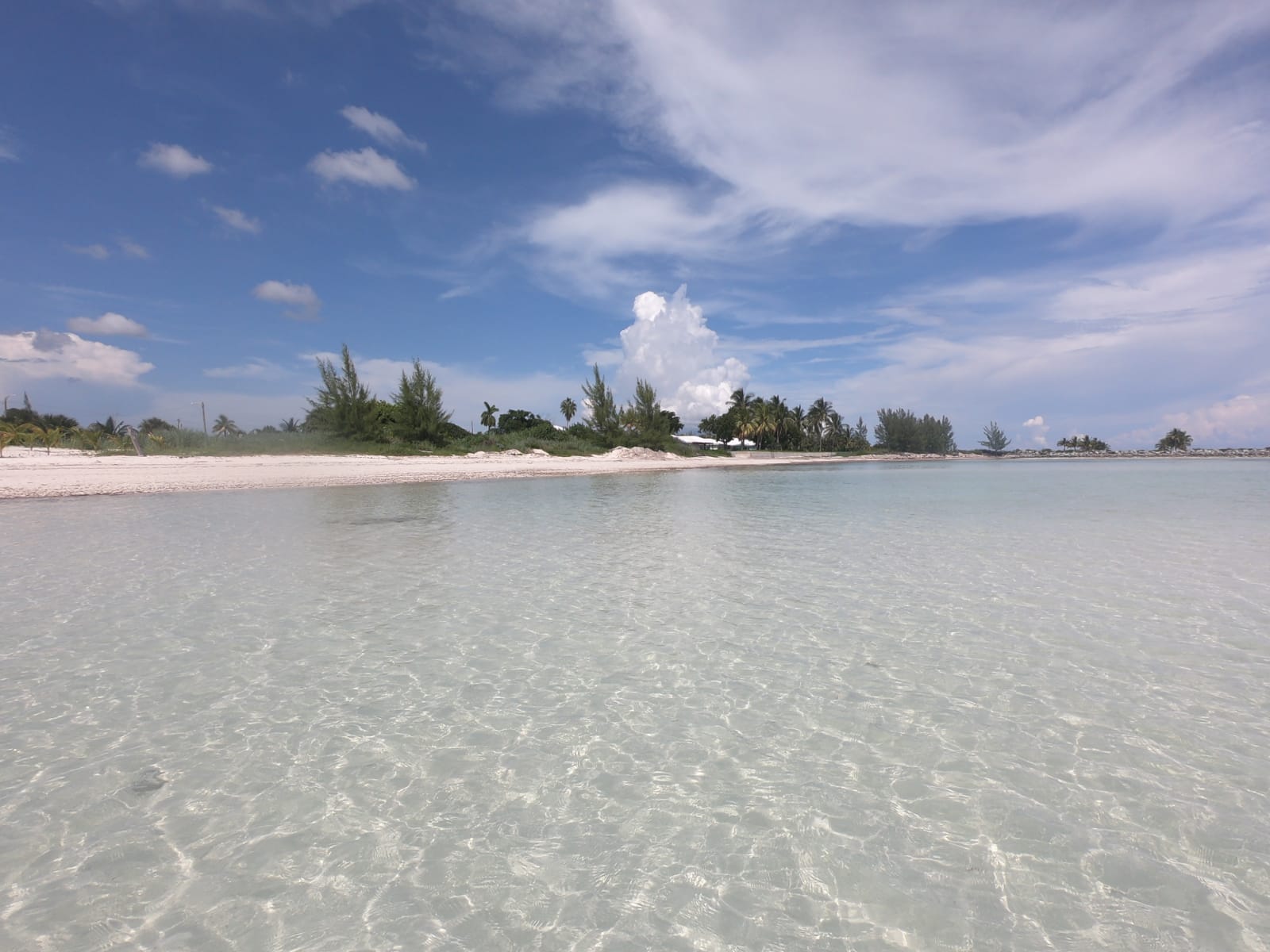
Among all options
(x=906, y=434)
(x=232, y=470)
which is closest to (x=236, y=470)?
(x=232, y=470)

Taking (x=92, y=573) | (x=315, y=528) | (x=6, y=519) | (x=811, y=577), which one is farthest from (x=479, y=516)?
(x=6, y=519)

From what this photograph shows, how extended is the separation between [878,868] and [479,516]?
15.9 meters

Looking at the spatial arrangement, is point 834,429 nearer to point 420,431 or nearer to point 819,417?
point 819,417

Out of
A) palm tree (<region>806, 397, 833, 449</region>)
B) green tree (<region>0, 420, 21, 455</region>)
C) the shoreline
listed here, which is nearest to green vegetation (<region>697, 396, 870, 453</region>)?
palm tree (<region>806, 397, 833, 449</region>)

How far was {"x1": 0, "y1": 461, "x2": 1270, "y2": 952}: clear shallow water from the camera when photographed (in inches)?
115

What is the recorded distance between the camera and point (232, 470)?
34062 millimetres

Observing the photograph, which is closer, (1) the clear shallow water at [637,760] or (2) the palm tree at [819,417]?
(1) the clear shallow water at [637,760]

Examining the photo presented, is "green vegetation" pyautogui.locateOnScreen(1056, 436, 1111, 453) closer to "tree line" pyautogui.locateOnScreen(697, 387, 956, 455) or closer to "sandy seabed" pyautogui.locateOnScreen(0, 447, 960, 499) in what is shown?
"tree line" pyautogui.locateOnScreen(697, 387, 956, 455)

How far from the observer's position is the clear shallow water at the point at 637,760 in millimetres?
2914

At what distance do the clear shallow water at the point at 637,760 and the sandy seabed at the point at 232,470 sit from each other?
19881 millimetres

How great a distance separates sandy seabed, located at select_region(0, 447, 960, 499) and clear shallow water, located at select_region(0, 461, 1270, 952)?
1988 centimetres

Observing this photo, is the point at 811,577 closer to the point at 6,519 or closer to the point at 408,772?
the point at 408,772

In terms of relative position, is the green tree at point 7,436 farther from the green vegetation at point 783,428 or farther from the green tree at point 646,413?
the green vegetation at point 783,428

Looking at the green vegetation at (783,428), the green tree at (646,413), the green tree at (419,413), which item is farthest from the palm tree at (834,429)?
the green tree at (419,413)
